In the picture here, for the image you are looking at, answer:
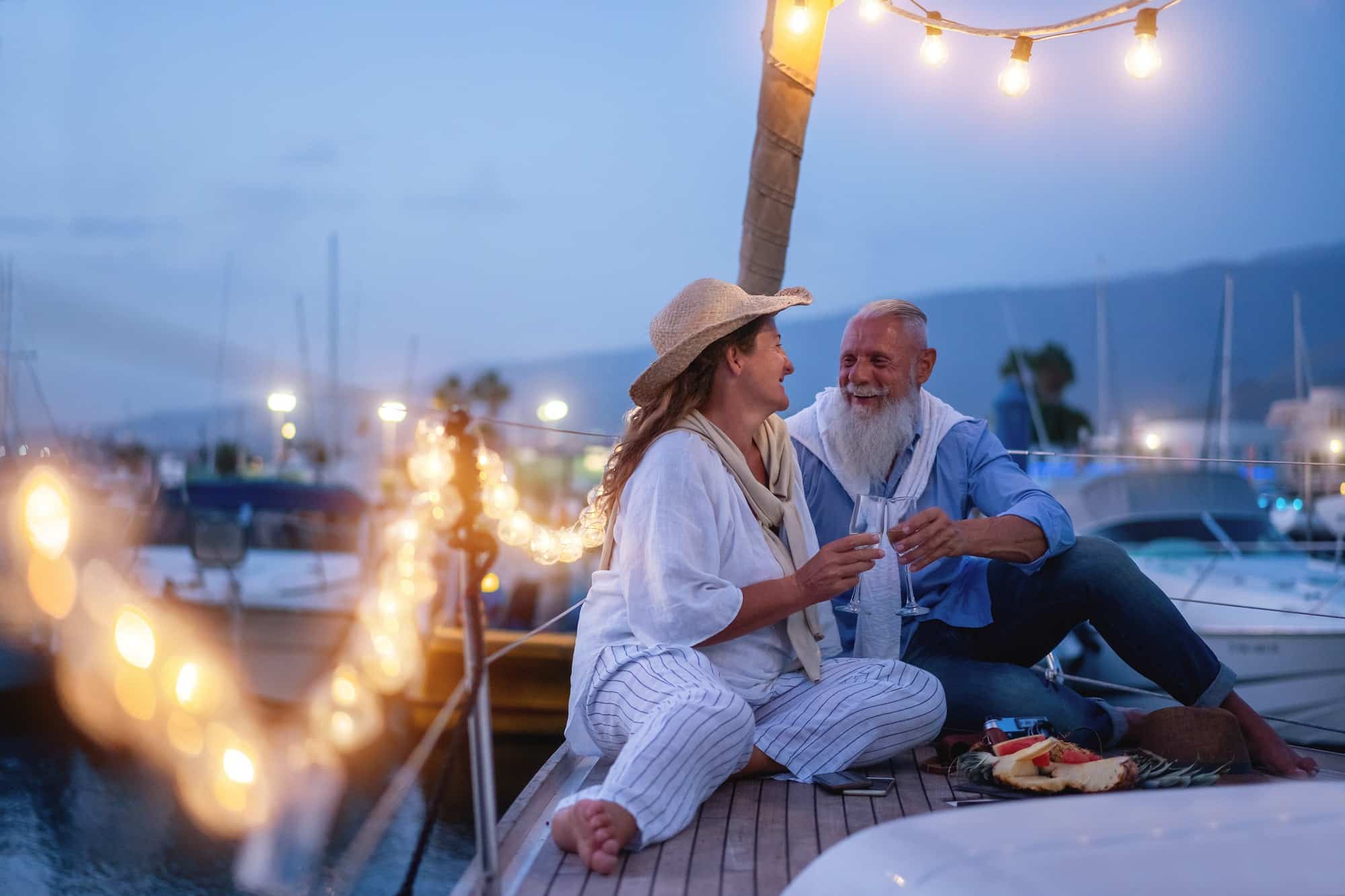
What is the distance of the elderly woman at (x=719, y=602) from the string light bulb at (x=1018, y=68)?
2084 millimetres

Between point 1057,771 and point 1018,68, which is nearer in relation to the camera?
point 1057,771

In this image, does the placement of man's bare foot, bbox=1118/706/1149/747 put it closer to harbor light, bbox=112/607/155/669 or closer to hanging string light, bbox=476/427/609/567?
hanging string light, bbox=476/427/609/567

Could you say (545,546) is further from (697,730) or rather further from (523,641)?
(697,730)

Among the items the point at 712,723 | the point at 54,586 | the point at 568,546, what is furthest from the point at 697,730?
the point at 54,586

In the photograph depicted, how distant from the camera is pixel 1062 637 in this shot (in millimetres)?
3240

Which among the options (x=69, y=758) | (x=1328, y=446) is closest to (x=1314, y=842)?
(x=69, y=758)

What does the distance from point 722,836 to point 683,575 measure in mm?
581

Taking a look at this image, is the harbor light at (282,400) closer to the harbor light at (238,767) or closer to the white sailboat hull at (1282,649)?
the harbor light at (238,767)

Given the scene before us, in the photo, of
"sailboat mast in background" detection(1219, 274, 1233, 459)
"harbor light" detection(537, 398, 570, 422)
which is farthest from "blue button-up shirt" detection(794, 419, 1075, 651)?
"sailboat mast in background" detection(1219, 274, 1233, 459)

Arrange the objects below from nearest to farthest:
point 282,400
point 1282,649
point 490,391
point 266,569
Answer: point 1282,649
point 266,569
point 282,400
point 490,391

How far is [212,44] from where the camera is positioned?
41.1 m

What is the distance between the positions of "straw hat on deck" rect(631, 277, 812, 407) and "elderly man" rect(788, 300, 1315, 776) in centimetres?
59

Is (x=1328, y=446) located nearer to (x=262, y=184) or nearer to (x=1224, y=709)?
(x=1224, y=709)

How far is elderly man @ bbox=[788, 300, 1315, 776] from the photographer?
9.52 feet
